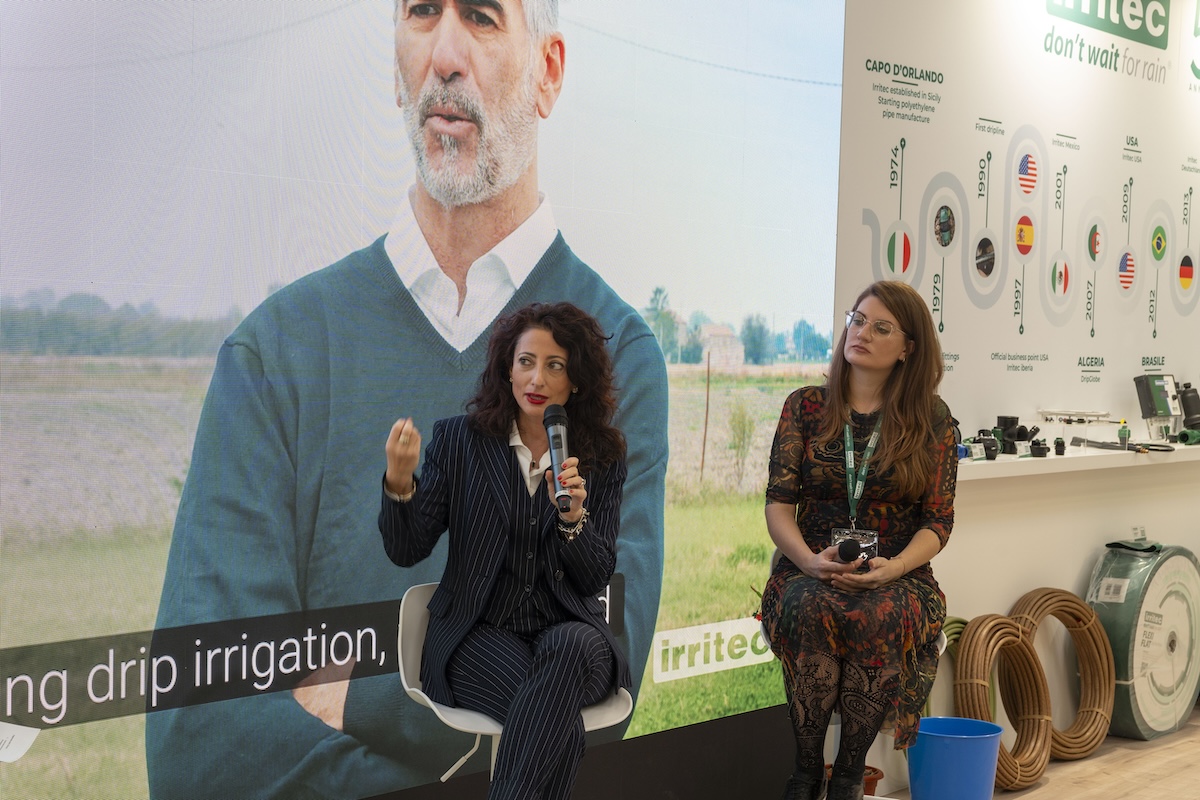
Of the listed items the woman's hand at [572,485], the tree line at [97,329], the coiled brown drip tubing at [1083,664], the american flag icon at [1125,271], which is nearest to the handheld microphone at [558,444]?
the woman's hand at [572,485]

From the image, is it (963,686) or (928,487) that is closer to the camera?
(928,487)

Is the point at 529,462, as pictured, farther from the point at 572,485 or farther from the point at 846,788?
the point at 846,788

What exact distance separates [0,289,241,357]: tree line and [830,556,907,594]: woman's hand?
1765mm

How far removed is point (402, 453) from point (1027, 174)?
10.6ft

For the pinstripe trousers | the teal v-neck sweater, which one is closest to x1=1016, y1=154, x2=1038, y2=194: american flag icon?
the teal v-neck sweater

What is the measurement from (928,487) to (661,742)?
4.02 ft

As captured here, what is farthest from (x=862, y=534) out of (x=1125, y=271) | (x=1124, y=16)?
(x=1124, y=16)

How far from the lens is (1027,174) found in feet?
15.4

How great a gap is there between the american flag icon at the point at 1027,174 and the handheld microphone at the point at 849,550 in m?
2.25

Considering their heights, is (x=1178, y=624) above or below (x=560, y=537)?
below

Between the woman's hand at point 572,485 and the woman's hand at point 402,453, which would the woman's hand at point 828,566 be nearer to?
the woman's hand at point 572,485

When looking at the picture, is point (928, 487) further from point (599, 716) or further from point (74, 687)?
point (74, 687)

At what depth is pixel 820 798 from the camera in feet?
10.9

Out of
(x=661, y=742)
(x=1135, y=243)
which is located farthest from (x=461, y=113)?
(x=1135, y=243)
